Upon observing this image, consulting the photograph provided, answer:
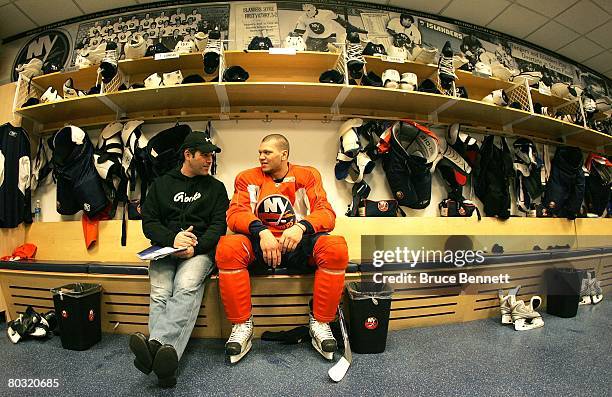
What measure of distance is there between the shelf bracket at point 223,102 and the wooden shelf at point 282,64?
1.11 ft

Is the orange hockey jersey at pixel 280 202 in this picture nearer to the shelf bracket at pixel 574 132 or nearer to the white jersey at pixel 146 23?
the white jersey at pixel 146 23

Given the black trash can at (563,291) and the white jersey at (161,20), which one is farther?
the white jersey at (161,20)

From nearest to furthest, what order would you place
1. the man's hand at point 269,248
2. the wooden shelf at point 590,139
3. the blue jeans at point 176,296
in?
the blue jeans at point 176,296
the man's hand at point 269,248
the wooden shelf at point 590,139

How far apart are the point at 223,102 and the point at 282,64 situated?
0.64 meters

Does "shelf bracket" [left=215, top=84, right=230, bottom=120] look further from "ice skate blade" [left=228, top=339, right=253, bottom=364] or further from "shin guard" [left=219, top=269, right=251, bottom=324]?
"ice skate blade" [left=228, top=339, right=253, bottom=364]

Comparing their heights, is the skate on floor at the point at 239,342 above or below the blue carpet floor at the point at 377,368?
above

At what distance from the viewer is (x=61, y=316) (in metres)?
1.41

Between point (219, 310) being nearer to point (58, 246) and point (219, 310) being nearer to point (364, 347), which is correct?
point (364, 347)

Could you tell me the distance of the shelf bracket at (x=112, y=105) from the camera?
6.63 ft

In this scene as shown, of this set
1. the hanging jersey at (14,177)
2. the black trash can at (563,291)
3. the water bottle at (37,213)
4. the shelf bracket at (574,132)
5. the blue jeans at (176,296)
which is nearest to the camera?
the blue jeans at (176,296)

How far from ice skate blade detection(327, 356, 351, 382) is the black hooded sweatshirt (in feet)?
2.92

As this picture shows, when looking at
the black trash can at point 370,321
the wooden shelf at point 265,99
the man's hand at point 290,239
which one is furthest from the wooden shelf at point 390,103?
the black trash can at point 370,321

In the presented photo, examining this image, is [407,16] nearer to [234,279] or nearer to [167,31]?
[167,31]

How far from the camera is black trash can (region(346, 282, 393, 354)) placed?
1312 mm
